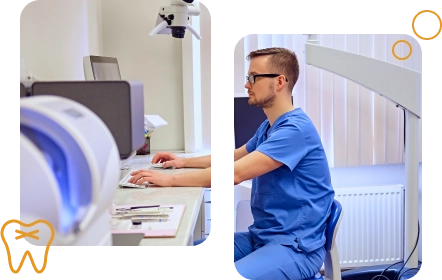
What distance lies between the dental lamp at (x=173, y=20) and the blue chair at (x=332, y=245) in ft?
2.16

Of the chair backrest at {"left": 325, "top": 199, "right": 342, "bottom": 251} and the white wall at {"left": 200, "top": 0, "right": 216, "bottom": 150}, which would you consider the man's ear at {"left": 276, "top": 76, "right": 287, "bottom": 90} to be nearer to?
the white wall at {"left": 200, "top": 0, "right": 216, "bottom": 150}

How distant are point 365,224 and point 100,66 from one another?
1.52m

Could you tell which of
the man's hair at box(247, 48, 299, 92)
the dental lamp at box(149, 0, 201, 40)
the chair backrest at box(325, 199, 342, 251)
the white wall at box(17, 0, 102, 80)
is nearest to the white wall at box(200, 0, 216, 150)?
the dental lamp at box(149, 0, 201, 40)

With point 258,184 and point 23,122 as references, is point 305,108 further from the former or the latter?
point 23,122


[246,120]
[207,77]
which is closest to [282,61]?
[207,77]

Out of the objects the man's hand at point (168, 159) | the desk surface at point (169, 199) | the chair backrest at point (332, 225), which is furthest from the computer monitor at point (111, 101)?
the chair backrest at point (332, 225)

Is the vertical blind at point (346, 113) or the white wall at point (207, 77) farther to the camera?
the vertical blind at point (346, 113)

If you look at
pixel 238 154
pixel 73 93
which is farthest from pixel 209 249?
pixel 238 154

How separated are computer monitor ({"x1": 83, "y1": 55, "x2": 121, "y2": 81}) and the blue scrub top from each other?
0.47 meters

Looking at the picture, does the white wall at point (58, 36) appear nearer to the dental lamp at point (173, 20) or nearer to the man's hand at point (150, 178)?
the dental lamp at point (173, 20)

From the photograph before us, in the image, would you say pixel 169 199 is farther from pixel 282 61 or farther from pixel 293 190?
pixel 282 61

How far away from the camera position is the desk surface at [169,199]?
122cm

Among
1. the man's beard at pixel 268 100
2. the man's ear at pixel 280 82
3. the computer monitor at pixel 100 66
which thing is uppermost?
the computer monitor at pixel 100 66

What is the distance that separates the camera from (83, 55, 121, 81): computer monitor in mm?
1222
